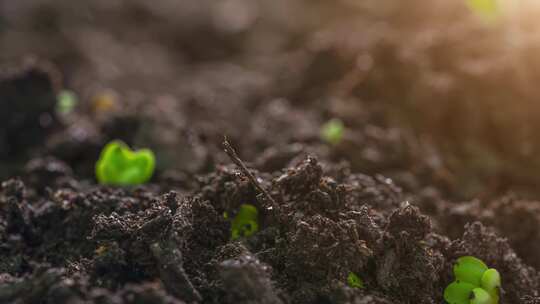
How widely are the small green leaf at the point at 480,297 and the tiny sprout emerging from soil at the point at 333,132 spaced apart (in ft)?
4.25

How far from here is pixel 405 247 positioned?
1.69 meters

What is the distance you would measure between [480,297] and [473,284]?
0.19 ft

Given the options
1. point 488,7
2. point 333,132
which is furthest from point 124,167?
point 488,7

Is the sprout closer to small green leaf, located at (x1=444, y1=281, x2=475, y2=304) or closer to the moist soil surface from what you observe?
the moist soil surface

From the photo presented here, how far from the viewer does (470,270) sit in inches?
67.5

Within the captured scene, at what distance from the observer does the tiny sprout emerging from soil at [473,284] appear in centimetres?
166

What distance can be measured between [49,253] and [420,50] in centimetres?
228

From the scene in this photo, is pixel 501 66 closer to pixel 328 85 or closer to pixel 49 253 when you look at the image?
pixel 328 85

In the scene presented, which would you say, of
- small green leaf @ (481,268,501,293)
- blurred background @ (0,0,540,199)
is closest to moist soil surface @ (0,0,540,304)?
blurred background @ (0,0,540,199)

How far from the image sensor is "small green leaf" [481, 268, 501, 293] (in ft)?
5.49

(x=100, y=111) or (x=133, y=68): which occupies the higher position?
(x=133, y=68)

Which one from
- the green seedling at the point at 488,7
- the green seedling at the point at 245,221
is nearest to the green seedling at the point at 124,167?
the green seedling at the point at 245,221

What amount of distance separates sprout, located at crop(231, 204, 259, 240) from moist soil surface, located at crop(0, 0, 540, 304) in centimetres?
3

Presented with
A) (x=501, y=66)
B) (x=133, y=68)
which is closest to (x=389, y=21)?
(x=501, y=66)
